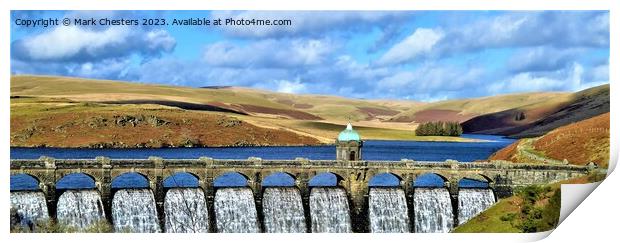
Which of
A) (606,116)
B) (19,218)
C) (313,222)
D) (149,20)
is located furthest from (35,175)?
(606,116)

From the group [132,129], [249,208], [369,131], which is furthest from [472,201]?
[132,129]

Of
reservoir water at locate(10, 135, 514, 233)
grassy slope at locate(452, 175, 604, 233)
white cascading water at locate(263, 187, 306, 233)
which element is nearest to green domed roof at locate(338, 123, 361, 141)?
reservoir water at locate(10, 135, 514, 233)

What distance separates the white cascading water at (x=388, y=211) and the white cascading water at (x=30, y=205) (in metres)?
36.7

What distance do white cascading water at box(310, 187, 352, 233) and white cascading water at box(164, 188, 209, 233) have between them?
12.7 metres

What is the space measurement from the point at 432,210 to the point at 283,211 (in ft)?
58.2

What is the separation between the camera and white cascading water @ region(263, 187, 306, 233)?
107 metres

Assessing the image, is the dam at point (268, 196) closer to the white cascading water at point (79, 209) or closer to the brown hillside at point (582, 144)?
the white cascading water at point (79, 209)

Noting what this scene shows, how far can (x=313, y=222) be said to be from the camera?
109 metres

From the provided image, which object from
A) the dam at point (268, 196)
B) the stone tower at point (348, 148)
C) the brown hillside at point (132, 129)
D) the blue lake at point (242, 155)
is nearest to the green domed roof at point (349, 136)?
the stone tower at point (348, 148)

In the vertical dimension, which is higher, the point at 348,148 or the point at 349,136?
the point at 349,136

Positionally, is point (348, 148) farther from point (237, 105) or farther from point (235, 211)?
point (237, 105)

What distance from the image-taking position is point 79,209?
329 feet

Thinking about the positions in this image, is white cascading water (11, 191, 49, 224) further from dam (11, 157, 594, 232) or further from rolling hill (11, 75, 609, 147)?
rolling hill (11, 75, 609, 147)

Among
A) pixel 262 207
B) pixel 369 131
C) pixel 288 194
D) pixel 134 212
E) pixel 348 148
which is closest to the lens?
pixel 134 212
